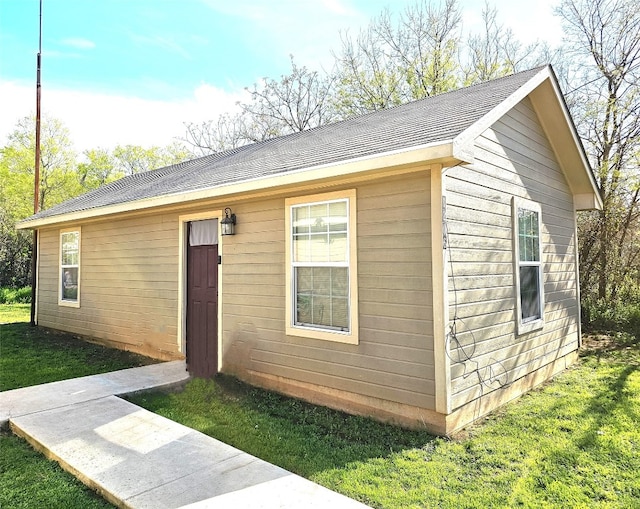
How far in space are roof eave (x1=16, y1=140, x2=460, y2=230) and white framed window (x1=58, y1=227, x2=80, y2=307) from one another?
105 inches

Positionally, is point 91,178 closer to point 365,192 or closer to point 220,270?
point 220,270

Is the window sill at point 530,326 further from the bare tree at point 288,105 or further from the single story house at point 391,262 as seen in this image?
the bare tree at point 288,105

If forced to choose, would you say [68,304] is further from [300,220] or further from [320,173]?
[320,173]

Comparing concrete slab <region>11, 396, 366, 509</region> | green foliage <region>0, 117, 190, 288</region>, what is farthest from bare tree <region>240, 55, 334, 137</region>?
concrete slab <region>11, 396, 366, 509</region>

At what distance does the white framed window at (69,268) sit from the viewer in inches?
350

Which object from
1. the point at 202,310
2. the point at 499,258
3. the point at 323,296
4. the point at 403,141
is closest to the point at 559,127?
the point at 499,258

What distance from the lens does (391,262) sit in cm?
420

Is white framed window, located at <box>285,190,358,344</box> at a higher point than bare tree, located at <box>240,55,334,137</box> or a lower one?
lower

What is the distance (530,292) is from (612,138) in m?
6.43

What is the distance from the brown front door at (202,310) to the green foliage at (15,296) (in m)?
13.5

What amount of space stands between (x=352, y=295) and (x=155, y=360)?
413 centimetres

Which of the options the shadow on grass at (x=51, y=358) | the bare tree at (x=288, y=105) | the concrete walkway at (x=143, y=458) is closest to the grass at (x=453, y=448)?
the concrete walkway at (x=143, y=458)

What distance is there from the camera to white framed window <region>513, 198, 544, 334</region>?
17.1ft

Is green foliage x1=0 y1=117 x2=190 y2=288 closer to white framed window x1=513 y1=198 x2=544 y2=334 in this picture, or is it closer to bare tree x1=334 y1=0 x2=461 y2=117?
bare tree x1=334 y1=0 x2=461 y2=117
